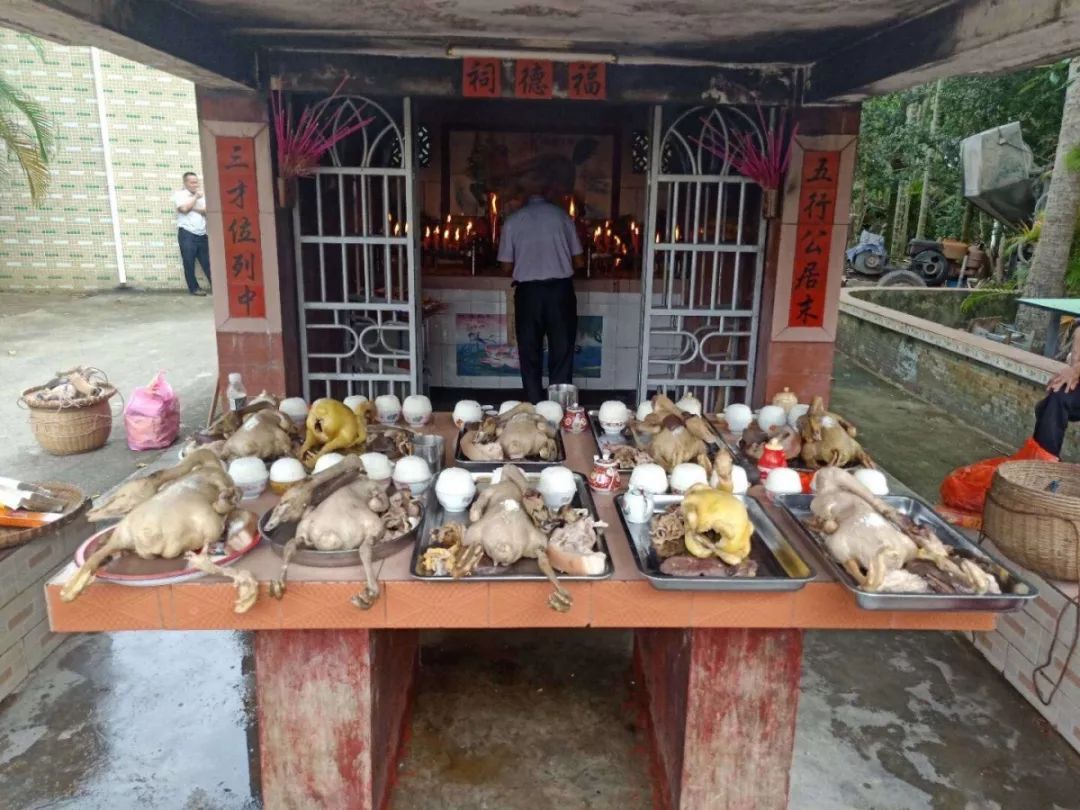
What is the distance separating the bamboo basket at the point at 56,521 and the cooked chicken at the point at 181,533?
1182 millimetres

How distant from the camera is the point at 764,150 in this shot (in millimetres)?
5352

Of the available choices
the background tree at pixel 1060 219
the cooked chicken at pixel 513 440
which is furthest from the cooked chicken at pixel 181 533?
the background tree at pixel 1060 219

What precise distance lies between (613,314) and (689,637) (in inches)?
198

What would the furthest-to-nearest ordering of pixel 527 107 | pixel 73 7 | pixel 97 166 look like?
1. pixel 97 166
2. pixel 527 107
3. pixel 73 7

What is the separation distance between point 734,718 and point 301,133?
435 centimetres

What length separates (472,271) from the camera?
7707 mm

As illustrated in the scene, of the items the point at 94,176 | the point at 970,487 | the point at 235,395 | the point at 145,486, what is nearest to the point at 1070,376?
the point at 970,487

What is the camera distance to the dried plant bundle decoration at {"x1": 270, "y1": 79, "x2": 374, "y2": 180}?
5.07 metres

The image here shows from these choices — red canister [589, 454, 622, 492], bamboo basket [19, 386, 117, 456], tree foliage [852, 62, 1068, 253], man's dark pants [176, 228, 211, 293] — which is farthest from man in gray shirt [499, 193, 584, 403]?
tree foliage [852, 62, 1068, 253]

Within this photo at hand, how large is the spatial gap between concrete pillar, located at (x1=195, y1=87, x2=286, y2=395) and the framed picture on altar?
3.86 meters

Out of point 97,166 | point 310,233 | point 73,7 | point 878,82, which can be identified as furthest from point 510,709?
point 97,166

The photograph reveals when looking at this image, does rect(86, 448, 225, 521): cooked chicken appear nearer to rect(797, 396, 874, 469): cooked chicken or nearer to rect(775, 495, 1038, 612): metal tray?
rect(775, 495, 1038, 612): metal tray

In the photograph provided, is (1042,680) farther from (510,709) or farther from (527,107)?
(527,107)

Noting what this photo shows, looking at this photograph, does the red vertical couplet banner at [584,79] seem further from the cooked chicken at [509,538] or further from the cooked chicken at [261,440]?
the cooked chicken at [509,538]
